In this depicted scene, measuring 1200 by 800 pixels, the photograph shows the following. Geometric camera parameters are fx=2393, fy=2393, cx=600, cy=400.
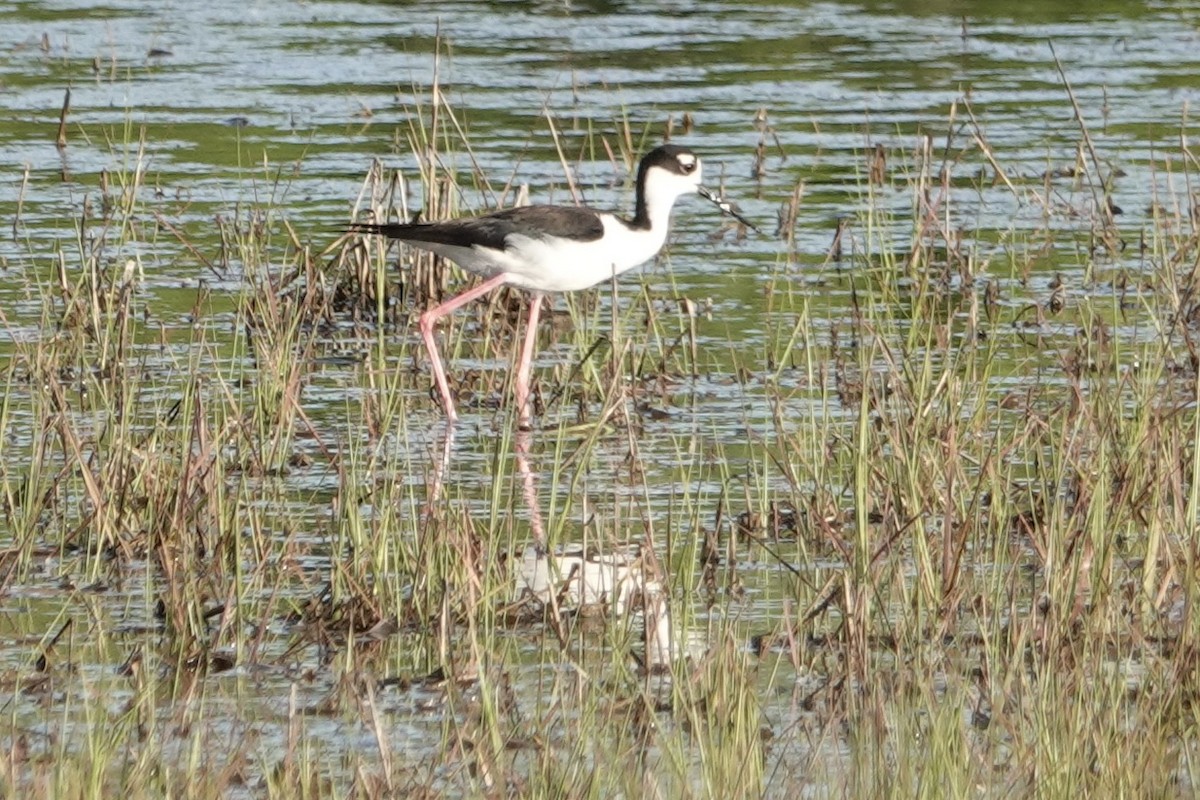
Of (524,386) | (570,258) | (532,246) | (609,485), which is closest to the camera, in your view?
(609,485)

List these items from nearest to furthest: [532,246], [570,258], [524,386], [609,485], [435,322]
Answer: [609,485]
[524,386]
[532,246]
[570,258]
[435,322]

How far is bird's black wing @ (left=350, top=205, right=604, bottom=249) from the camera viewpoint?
8.91m

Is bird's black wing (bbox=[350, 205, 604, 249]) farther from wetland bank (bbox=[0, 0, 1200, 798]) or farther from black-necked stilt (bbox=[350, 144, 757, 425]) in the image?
wetland bank (bbox=[0, 0, 1200, 798])

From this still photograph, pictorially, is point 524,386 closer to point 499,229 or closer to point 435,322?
point 499,229

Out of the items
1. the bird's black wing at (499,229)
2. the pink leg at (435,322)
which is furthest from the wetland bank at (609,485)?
the bird's black wing at (499,229)

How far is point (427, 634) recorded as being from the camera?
5.59 metres

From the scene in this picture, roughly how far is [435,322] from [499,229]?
1.00m

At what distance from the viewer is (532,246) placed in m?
8.89

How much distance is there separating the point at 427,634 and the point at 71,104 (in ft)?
31.9

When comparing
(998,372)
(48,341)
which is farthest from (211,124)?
(998,372)

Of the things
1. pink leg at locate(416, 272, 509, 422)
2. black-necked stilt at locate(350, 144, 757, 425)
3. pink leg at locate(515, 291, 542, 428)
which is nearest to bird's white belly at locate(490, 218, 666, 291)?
black-necked stilt at locate(350, 144, 757, 425)

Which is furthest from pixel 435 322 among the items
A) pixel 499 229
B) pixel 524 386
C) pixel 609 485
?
pixel 609 485

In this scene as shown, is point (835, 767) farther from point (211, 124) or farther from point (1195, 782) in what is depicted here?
point (211, 124)

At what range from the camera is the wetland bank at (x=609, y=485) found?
15.6 ft
